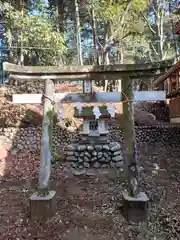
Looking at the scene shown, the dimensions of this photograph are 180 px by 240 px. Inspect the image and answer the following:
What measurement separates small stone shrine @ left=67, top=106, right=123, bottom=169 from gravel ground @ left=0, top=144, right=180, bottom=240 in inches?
14.4

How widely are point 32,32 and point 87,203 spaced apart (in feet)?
28.6

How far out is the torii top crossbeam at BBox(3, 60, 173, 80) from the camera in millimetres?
5059

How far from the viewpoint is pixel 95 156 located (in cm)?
757

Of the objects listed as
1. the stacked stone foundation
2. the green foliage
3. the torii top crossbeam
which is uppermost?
the green foliage

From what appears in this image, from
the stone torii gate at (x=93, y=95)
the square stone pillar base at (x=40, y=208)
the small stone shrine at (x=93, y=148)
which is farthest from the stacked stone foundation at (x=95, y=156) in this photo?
the square stone pillar base at (x=40, y=208)

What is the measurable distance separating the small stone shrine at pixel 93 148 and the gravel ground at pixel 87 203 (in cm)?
37

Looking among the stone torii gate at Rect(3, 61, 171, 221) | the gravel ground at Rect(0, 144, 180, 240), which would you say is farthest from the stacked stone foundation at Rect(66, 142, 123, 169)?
the stone torii gate at Rect(3, 61, 171, 221)

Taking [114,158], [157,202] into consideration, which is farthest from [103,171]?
[157,202]

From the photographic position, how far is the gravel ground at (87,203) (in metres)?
4.39

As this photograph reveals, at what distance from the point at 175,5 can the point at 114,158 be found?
648 inches

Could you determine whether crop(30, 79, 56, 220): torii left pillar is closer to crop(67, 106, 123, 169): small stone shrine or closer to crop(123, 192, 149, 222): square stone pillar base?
crop(123, 192, 149, 222): square stone pillar base

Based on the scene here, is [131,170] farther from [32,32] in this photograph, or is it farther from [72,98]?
[32,32]

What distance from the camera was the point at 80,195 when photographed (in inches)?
226

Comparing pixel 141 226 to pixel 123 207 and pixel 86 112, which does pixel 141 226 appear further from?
pixel 86 112
